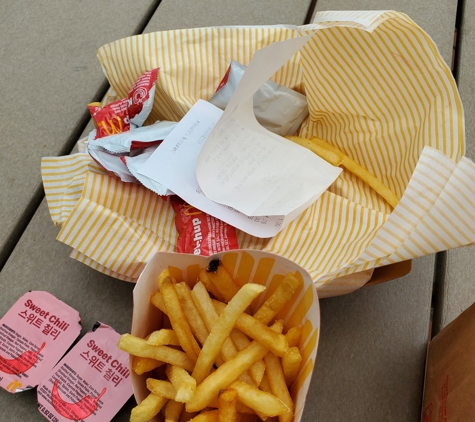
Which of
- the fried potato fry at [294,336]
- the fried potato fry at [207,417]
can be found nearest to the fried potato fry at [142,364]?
the fried potato fry at [207,417]

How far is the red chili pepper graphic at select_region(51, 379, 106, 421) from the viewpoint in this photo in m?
0.75

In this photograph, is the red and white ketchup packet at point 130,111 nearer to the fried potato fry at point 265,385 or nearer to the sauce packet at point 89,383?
the sauce packet at point 89,383

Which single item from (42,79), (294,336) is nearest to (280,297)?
(294,336)

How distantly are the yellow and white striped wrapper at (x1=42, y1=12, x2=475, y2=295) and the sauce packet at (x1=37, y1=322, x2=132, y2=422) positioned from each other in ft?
0.47

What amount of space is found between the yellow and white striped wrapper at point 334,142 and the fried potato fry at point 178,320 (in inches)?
7.2

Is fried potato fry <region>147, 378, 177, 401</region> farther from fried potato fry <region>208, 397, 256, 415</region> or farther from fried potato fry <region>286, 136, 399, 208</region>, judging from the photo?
fried potato fry <region>286, 136, 399, 208</region>

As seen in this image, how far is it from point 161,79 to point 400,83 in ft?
1.66

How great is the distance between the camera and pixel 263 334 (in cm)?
61

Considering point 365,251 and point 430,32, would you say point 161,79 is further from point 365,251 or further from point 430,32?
point 430,32

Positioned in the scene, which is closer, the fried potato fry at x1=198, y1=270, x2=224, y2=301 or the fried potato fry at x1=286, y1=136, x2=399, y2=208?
the fried potato fry at x1=198, y1=270, x2=224, y2=301

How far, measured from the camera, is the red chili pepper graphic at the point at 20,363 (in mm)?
787

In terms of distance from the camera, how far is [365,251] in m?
0.67

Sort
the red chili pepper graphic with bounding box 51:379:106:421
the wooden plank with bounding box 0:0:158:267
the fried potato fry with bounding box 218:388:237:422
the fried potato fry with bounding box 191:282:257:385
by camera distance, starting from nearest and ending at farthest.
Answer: the fried potato fry with bounding box 218:388:237:422
the fried potato fry with bounding box 191:282:257:385
the red chili pepper graphic with bounding box 51:379:106:421
the wooden plank with bounding box 0:0:158:267

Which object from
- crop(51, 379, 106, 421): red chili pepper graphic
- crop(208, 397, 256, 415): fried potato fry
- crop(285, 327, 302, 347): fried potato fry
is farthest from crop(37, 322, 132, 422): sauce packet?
crop(285, 327, 302, 347): fried potato fry
